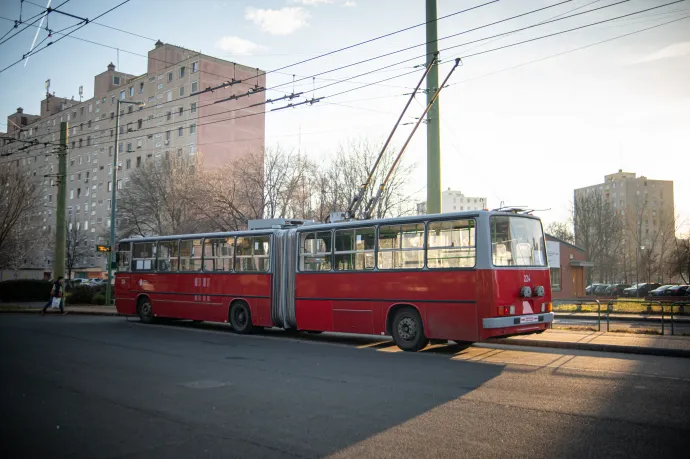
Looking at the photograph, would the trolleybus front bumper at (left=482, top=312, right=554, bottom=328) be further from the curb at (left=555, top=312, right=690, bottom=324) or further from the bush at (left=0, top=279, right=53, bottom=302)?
the bush at (left=0, top=279, right=53, bottom=302)

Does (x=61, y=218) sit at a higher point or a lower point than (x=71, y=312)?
higher

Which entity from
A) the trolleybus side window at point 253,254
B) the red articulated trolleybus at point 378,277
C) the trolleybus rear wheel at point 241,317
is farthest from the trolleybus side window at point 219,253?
the trolleybus rear wheel at point 241,317

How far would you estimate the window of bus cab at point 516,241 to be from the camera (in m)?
11.8

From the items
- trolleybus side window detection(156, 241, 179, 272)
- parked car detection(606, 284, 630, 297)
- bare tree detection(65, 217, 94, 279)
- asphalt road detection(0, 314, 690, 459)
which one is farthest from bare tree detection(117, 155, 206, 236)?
parked car detection(606, 284, 630, 297)

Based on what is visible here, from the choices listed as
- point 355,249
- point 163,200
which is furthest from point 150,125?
point 355,249

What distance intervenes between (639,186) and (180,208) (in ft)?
354

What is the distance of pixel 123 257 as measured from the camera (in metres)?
22.0

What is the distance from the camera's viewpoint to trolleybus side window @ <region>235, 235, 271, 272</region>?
16625mm

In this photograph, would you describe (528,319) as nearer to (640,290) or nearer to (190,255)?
(190,255)

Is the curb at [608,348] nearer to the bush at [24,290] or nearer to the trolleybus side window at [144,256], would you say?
the trolleybus side window at [144,256]

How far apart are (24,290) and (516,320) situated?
3741 centimetres

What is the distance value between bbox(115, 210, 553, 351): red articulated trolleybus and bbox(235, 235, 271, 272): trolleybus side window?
0.03 m

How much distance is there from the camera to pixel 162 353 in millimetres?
12102

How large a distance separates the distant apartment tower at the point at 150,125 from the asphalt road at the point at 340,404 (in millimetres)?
45834
